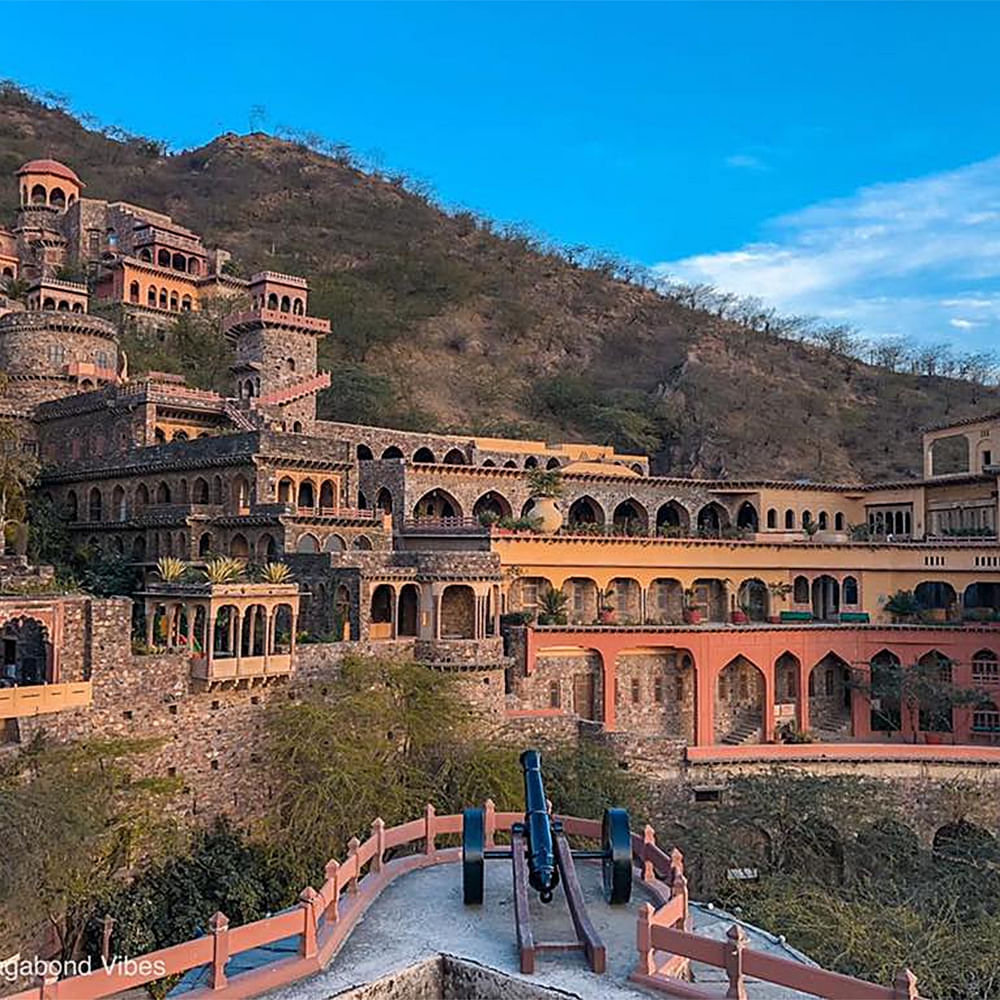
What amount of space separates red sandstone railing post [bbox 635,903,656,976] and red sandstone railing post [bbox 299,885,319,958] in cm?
352

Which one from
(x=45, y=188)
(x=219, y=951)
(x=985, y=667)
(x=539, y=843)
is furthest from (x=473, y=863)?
(x=45, y=188)

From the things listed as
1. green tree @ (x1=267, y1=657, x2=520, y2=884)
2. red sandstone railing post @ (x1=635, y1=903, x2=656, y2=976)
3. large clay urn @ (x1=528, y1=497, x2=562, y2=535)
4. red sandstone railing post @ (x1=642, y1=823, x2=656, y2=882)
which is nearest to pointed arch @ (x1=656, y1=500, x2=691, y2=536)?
large clay urn @ (x1=528, y1=497, x2=562, y2=535)

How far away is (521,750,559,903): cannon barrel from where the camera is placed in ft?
36.5

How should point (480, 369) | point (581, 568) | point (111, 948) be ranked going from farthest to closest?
point (480, 369), point (581, 568), point (111, 948)

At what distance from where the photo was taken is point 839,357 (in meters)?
76.4

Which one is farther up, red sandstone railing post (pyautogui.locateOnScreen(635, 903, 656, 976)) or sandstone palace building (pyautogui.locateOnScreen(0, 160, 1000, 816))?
sandstone palace building (pyautogui.locateOnScreen(0, 160, 1000, 816))

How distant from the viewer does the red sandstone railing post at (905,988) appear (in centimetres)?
853

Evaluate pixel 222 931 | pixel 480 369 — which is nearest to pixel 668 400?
pixel 480 369

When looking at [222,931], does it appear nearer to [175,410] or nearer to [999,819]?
[999,819]

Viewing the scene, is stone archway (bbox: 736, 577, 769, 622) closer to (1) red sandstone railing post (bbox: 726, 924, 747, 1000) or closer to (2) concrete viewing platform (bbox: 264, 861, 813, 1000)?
(2) concrete viewing platform (bbox: 264, 861, 813, 1000)

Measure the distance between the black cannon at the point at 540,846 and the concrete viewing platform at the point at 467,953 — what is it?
32cm

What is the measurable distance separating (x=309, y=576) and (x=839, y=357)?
199 feet

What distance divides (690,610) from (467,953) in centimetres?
2259

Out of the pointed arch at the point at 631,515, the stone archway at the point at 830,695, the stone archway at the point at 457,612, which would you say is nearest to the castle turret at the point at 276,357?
the stone archway at the point at 457,612
